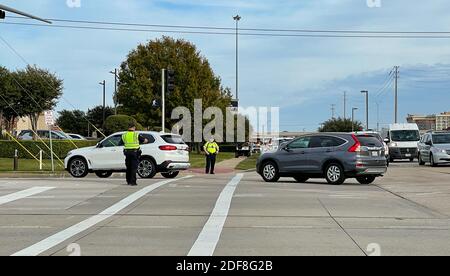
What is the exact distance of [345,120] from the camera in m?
111

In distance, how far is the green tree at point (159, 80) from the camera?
4828cm

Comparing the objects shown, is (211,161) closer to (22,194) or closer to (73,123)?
(22,194)

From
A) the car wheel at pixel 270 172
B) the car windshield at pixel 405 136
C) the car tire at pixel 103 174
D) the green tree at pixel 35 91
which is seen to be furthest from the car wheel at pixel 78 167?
the green tree at pixel 35 91

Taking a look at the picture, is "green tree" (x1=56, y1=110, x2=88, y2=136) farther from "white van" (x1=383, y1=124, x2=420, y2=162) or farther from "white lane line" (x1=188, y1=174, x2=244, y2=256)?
"white lane line" (x1=188, y1=174, x2=244, y2=256)

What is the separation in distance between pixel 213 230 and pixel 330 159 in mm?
9305

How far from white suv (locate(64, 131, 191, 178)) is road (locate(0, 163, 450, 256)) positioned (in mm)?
2949

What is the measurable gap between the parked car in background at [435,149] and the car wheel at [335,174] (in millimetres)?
13517

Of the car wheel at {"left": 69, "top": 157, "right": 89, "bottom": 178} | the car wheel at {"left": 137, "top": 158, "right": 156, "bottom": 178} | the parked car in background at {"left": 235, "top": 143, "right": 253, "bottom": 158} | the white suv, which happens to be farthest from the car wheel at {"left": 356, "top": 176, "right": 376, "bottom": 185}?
the parked car in background at {"left": 235, "top": 143, "right": 253, "bottom": 158}

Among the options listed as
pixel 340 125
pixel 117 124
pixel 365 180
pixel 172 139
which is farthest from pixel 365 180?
pixel 340 125

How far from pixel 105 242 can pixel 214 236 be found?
5.51ft

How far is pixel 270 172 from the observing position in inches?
773

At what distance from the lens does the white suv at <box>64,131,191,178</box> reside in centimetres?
2041
